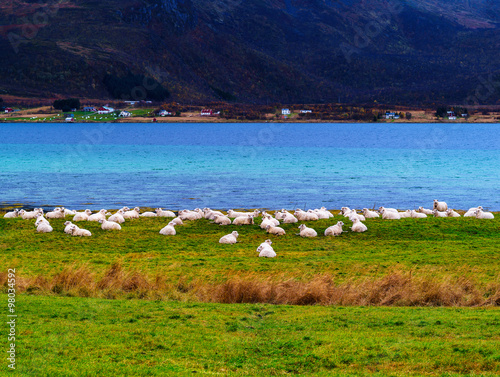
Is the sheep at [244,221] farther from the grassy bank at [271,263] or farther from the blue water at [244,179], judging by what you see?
the blue water at [244,179]

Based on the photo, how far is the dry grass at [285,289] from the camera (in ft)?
47.6

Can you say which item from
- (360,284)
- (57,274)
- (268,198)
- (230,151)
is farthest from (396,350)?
(230,151)

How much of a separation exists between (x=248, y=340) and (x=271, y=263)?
7862mm

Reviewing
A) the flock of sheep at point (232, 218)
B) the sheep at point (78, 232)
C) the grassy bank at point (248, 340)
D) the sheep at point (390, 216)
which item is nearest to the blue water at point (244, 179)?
the flock of sheep at point (232, 218)

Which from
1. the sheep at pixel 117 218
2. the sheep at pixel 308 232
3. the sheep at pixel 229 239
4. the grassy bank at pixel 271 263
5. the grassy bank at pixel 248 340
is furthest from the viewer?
the sheep at pixel 117 218

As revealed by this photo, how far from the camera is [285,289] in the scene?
14703 millimetres

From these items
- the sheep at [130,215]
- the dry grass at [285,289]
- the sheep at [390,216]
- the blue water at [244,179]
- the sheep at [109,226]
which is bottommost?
the blue water at [244,179]

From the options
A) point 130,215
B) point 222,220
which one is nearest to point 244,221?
point 222,220

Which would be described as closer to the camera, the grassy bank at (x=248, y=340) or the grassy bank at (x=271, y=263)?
the grassy bank at (x=248, y=340)

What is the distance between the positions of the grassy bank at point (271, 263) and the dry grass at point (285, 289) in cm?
3

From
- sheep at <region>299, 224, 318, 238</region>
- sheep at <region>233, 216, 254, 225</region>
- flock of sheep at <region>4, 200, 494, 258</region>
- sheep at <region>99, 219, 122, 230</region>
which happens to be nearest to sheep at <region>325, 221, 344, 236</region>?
flock of sheep at <region>4, 200, 494, 258</region>

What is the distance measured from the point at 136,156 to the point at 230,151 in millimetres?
17020

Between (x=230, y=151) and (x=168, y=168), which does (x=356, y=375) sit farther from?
(x=230, y=151)

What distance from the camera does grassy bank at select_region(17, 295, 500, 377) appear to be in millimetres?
9430
